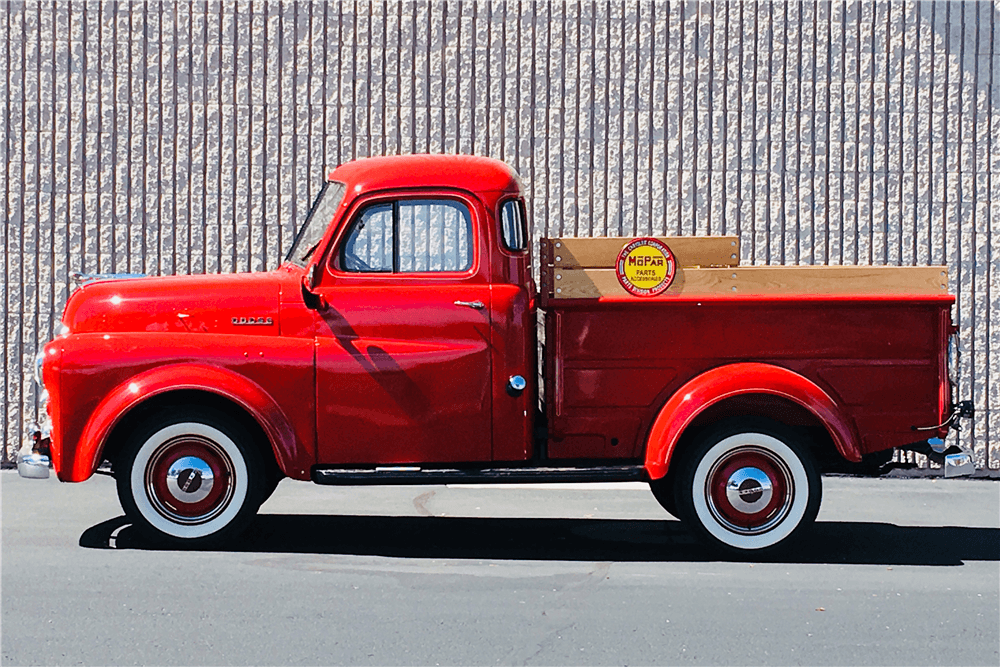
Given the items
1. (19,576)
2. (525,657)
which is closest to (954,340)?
(525,657)

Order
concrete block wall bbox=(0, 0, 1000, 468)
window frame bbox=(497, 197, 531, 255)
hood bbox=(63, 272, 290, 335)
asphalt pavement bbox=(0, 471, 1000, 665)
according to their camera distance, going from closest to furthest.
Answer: asphalt pavement bbox=(0, 471, 1000, 665)
hood bbox=(63, 272, 290, 335)
window frame bbox=(497, 197, 531, 255)
concrete block wall bbox=(0, 0, 1000, 468)

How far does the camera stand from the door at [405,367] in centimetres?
737

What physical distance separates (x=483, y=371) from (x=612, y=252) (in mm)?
1034

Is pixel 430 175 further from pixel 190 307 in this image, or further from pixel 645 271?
pixel 190 307

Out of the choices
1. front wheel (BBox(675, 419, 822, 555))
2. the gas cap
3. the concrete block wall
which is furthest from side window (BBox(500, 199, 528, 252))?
the concrete block wall

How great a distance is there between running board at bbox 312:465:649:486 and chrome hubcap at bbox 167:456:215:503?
626 mm

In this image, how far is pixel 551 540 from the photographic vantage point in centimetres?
785

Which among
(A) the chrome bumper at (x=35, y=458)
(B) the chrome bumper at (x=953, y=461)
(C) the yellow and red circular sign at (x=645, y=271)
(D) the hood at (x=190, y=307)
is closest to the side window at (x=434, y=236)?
(D) the hood at (x=190, y=307)

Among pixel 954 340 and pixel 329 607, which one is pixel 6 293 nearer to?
pixel 329 607

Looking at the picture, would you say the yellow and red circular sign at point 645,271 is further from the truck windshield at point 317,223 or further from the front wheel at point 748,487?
the truck windshield at point 317,223

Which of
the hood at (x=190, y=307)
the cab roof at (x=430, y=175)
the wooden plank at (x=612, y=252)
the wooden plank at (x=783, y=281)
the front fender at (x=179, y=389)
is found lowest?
the front fender at (x=179, y=389)

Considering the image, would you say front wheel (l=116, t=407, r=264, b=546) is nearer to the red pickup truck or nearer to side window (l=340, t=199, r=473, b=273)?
the red pickup truck

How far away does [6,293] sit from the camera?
10984mm

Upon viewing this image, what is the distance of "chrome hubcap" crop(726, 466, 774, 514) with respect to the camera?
7301 mm
